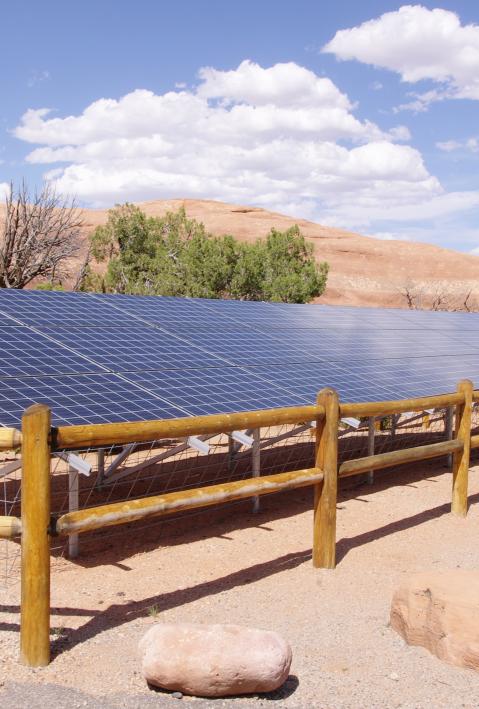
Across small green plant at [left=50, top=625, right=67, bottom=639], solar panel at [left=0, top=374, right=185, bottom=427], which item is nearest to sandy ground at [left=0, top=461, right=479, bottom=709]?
small green plant at [left=50, top=625, right=67, bottom=639]

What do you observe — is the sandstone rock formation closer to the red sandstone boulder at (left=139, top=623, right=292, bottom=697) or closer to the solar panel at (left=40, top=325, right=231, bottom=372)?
the solar panel at (left=40, top=325, right=231, bottom=372)

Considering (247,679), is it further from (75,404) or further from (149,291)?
(149,291)

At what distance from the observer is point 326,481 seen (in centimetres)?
770

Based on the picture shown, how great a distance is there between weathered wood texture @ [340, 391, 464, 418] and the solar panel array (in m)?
1.45

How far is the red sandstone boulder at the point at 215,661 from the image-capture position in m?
4.89

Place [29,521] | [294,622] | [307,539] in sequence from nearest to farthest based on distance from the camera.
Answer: [29,521]
[294,622]
[307,539]

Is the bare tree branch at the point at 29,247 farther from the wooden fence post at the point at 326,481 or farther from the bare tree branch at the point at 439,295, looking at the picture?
the bare tree branch at the point at 439,295

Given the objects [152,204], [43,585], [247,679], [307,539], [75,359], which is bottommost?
[307,539]

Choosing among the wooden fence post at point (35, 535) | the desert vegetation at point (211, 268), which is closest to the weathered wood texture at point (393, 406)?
the wooden fence post at point (35, 535)

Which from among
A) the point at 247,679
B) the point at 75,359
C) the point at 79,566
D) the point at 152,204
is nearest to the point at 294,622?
the point at 247,679

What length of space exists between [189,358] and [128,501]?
16.3ft

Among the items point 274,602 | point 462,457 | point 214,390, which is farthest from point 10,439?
point 462,457

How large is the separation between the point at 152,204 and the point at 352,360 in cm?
10768

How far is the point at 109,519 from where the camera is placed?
5.87 m
